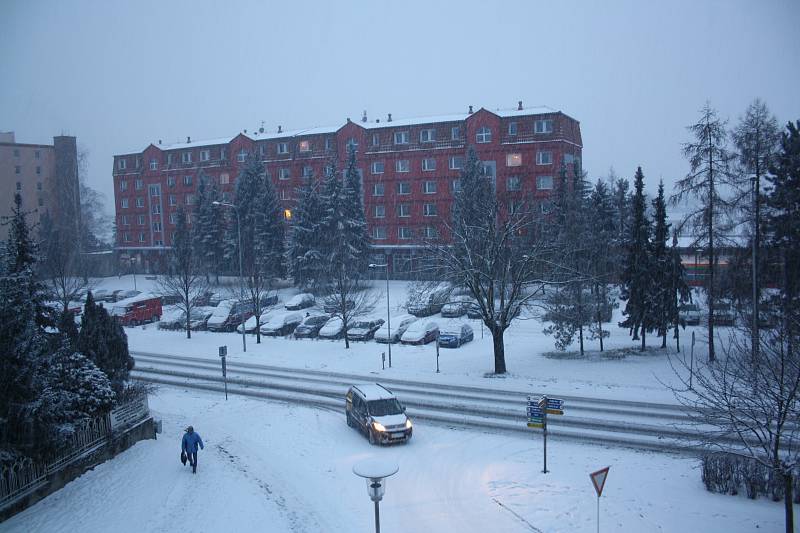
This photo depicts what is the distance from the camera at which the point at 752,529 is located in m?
10.8

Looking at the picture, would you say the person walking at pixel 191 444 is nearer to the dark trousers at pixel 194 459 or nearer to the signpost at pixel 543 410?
the dark trousers at pixel 194 459

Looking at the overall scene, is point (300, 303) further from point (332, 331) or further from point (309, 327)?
point (332, 331)

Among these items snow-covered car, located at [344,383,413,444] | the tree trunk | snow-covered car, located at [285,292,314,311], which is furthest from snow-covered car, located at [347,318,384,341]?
snow-covered car, located at [344,383,413,444]

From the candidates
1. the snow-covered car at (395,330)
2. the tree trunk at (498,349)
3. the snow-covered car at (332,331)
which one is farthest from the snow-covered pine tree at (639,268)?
the snow-covered car at (332,331)

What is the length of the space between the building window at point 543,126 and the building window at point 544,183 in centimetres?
418

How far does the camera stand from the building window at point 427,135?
2218 inches

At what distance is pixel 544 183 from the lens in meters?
53.2

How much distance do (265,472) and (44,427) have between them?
16.6 feet

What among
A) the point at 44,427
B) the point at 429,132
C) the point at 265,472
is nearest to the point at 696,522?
the point at 265,472

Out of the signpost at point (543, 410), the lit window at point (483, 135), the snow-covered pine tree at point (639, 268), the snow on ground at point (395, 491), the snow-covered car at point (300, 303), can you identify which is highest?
the lit window at point (483, 135)

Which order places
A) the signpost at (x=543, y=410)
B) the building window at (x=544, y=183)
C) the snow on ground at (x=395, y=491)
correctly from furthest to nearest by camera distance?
the building window at (x=544, y=183) → the signpost at (x=543, y=410) → the snow on ground at (x=395, y=491)

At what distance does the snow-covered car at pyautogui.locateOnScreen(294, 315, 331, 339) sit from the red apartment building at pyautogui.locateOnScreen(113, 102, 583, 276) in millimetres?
12402

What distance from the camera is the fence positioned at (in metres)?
11.8

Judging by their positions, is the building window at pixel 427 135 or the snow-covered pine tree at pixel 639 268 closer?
the snow-covered pine tree at pixel 639 268
